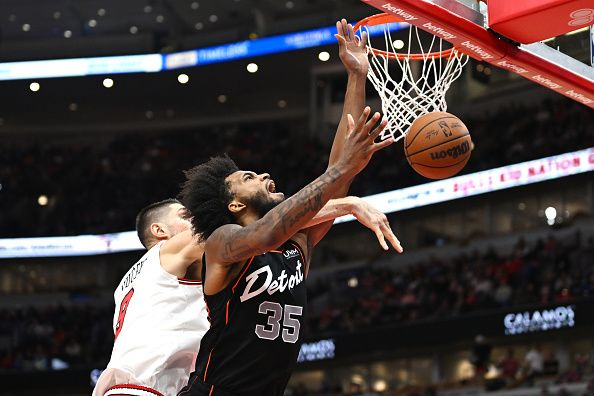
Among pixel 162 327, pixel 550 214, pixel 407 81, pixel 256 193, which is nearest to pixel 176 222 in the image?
pixel 162 327

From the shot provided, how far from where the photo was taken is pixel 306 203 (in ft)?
11.9

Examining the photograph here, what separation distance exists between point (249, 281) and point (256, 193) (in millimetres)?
407

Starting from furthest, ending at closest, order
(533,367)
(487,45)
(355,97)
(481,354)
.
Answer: (481,354), (533,367), (487,45), (355,97)

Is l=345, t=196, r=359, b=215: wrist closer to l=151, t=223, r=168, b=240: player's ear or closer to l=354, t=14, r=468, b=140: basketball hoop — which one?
l=151, t=223, r=168, b=240: player's ear

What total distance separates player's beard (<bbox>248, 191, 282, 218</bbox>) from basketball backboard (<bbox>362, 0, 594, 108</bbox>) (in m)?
1.71

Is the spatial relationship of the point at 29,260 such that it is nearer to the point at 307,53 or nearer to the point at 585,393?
the point at 307,53

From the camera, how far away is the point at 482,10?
5.78m

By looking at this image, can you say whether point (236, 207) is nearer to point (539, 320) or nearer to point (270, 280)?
point (270, 280)

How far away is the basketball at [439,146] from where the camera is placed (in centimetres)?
540

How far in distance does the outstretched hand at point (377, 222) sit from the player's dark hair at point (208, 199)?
55 cm

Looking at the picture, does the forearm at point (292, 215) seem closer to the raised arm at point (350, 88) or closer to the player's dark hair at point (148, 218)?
the raised arm at point (350, 88)

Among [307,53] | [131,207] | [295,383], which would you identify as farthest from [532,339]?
[131,207]

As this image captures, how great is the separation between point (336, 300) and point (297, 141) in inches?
268

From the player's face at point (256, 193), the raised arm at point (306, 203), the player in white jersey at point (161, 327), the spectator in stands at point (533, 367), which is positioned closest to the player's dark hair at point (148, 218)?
the player in white jersey at point (161, 327)
